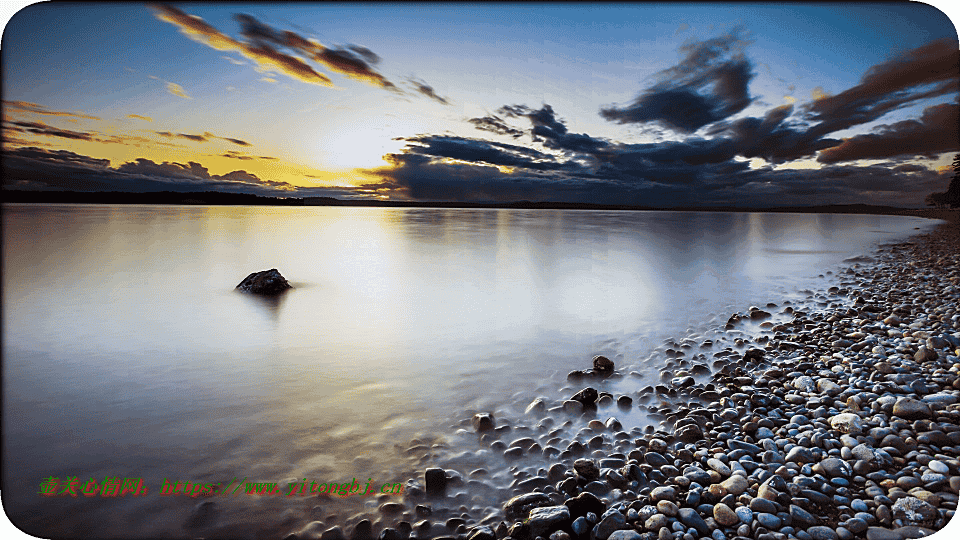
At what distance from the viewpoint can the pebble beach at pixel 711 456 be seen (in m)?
1.82

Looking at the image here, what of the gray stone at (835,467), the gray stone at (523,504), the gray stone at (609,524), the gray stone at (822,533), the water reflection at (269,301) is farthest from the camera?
the water reflection at (269,301)

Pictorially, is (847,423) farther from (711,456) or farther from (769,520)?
(769,520)

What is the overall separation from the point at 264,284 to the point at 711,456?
673cm

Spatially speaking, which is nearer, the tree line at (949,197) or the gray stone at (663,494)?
the gray stone at (663,494)

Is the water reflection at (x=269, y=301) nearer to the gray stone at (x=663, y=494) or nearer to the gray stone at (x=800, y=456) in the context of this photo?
the gray stone at (x=663, y=494)

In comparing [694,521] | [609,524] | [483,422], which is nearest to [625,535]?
[609,524]

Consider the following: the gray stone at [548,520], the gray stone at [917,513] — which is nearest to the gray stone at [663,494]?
the gray stone at [548,520]

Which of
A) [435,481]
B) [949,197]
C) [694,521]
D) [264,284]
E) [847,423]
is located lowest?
[435,481]

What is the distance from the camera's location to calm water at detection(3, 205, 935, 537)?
2350 millimetres

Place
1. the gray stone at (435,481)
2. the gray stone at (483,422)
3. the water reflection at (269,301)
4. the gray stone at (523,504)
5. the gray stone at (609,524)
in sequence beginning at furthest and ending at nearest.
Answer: the water reflection at (269,301) < the gray stone at (483,422) < the gray stone at (435,481) < the gray stone at (523,504) < the gray stone at (609,524)

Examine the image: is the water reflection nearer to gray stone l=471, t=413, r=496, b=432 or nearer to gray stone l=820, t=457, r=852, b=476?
gray stone l=471, t=413, r=496, b=432

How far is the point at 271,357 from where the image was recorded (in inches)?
160

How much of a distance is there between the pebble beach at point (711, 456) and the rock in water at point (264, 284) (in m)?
5.17

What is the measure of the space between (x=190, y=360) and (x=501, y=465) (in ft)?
10.9
